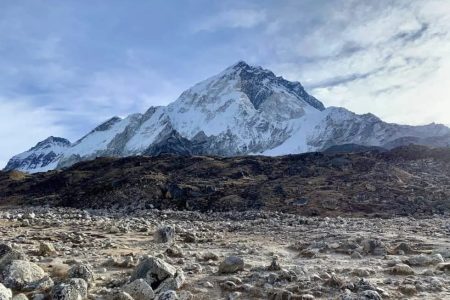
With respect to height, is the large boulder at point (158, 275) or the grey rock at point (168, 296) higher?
the large boulder at point (158, 275)

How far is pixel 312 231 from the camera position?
1016 inches

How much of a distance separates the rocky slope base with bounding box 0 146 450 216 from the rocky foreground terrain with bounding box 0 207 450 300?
19.0 metres

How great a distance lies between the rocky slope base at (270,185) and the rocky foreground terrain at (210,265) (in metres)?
19.0

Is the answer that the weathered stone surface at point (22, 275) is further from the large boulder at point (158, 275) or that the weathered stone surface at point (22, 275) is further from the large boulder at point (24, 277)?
the large boulder at point (158, 275)

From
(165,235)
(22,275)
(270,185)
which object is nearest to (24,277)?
(22,275)

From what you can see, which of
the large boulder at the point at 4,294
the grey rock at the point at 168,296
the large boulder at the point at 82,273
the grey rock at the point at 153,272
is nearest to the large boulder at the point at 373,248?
the grey rock at the point at 153,272

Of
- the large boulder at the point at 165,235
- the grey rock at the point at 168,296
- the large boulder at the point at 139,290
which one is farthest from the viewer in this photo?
the large boulder at the point at 165,235

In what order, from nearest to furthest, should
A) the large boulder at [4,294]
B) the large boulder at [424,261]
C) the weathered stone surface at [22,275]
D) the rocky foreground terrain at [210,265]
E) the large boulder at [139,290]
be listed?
the large boulder at [4,294], the large boulder at [139,290], the rocky foreground terrain at [210,265], the weathered stone surface at [22,275], the large boulder at [424,261]

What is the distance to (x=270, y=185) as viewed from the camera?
51062 mm

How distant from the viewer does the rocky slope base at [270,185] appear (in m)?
43.1

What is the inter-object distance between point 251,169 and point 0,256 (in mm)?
50673

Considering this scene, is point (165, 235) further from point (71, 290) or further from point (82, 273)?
point (71, 290)

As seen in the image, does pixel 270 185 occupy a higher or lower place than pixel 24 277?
higher

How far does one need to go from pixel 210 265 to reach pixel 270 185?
36.7 metres
